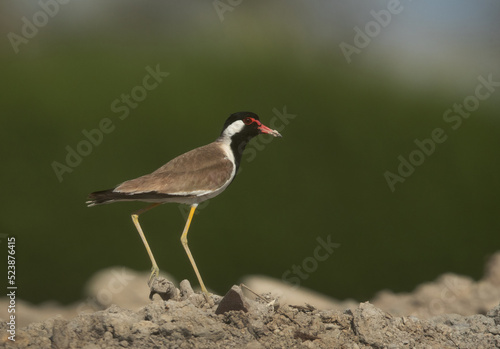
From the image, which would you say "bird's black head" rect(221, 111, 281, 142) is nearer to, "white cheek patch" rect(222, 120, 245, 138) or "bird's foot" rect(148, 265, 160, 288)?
"white cheek patch" rect(222, 120, 245, 138)

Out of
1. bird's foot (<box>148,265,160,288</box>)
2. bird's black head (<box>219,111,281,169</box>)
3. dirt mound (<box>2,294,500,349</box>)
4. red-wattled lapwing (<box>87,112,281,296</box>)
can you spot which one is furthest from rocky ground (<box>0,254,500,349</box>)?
bird's black head (<box>219,111,281,169</box>)

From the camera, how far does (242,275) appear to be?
454 cm

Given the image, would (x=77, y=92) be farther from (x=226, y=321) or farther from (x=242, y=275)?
(x=226, y=321)

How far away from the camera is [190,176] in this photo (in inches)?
133

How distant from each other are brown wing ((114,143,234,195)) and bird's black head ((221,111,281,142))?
0.49 ft

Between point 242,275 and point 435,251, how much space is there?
170 centimetres

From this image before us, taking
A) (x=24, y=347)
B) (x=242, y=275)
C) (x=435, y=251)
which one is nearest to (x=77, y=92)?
(x=242, y=275)

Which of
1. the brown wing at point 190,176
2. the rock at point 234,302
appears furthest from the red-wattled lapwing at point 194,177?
the rock at point 234,302

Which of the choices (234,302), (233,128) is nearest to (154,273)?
(234,302)

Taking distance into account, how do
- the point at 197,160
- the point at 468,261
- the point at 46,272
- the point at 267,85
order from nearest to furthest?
the point at 197,160, the point at 46,272, the point at 267,85, the point at 468,261

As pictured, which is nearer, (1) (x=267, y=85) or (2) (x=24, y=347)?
(2) (x=24, y=347)

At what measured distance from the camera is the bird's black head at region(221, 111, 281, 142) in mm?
3570

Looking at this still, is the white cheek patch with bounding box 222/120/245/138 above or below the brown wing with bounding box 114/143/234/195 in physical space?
above

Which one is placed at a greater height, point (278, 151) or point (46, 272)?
point (278, 151)
